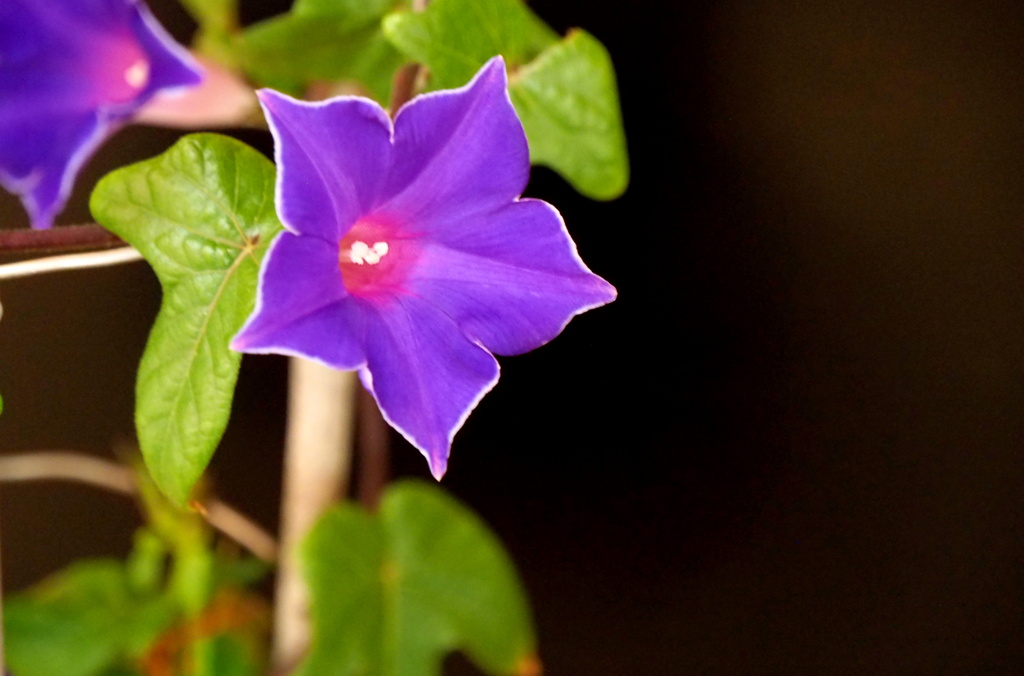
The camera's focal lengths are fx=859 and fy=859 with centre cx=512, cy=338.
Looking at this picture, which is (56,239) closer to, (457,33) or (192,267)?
(192,267)

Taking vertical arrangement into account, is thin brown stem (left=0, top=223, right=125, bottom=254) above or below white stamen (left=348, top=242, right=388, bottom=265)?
below

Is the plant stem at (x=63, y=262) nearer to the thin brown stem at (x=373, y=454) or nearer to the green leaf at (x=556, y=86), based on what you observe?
the green leaf at (x=556, y=86)

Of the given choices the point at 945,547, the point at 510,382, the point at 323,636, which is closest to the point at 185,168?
the point at 323,636

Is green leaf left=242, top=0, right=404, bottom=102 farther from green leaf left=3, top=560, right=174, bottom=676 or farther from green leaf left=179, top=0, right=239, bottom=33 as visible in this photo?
green leaf left=3, top=560, right=174, bottom=676

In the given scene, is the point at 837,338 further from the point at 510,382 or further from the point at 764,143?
the point at 510,382

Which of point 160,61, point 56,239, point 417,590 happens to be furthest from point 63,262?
point 417,590

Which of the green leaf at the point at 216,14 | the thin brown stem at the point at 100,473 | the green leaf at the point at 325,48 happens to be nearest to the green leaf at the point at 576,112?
the green leaf at the point at 325,48

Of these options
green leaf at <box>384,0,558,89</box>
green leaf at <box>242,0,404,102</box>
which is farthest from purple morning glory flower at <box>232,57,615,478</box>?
green leaf at <box>242,0,404,102</box>

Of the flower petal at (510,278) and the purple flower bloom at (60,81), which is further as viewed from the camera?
the purple flower bloom at (60,81)
